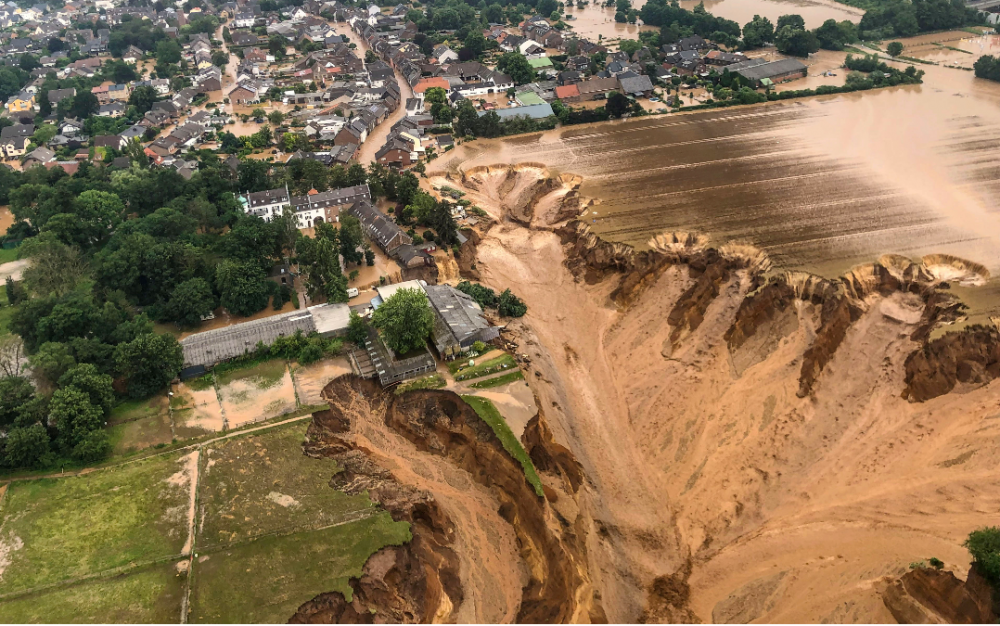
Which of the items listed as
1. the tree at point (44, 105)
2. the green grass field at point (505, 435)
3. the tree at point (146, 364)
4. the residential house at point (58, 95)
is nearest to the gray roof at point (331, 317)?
the tree at point (146, 364)

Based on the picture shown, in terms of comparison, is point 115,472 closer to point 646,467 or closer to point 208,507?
point 208,507

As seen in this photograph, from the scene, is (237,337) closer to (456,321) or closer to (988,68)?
(456,321)

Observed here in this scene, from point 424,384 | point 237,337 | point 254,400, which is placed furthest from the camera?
point 237,337

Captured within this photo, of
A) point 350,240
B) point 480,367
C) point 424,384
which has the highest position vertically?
point 350,240

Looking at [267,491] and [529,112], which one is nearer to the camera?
[267,491]

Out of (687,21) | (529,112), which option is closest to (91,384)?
(529,112)

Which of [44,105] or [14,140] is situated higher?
[44,105]

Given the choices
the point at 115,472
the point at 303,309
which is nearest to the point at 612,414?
the point at 303,309

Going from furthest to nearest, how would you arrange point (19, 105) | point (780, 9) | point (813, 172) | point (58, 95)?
1. point (780, 9)
2. point (19, 105)
3. point (58, 95)
4. point (813, 172)

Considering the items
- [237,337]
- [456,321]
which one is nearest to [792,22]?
[456,321]
